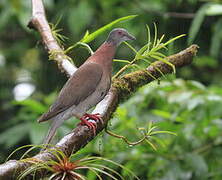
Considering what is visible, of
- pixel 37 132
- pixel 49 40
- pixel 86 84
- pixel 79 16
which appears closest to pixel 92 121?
pixel 86 84

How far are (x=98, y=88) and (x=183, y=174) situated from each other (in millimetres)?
2123

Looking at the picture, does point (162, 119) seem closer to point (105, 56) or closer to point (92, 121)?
point (105, 56)

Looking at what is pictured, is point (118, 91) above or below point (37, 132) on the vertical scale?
above

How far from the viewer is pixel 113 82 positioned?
3.10 meters

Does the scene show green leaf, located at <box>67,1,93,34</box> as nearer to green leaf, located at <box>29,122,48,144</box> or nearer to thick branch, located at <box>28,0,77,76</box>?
green leaf, located at <box>29,122,48,144</box>

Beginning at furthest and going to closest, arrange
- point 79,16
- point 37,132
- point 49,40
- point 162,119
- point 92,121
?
point 79,16
point 162,119
point 37,132
point 49,40
point 92,121

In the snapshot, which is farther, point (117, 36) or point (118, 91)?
point (117, 36)

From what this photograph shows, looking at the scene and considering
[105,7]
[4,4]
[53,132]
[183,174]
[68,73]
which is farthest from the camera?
[105,7]

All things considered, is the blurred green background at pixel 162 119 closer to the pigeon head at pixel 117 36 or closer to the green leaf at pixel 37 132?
the green leaf at pixel 37 132

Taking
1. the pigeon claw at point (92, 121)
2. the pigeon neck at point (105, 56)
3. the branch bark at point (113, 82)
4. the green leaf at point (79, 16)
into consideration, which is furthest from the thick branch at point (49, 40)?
the green leaf at point (79, 16)

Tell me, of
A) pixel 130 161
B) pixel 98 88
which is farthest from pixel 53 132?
pixel 130 161

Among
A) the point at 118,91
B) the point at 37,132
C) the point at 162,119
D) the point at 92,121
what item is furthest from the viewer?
the point at 162,119

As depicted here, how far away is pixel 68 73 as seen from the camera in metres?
3.24

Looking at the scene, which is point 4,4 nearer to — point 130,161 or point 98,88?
point 130,161
